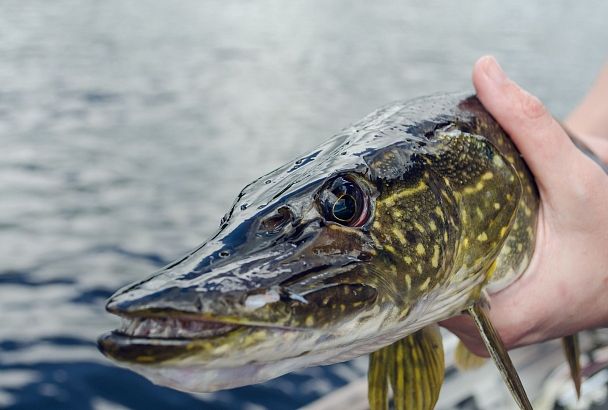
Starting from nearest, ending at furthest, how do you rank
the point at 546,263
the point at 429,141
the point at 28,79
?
the point at 429,141 < the point at 546,263 < the point at 28,79

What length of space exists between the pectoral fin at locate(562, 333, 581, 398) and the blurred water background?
97.0 inches

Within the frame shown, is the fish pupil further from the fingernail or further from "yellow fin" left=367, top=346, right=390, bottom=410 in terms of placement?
the fingernail

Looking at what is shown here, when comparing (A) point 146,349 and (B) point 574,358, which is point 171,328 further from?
(B) point 574,358

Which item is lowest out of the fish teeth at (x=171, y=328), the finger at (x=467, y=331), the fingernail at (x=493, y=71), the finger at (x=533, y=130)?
the fish teeth at (x=171, y=328)

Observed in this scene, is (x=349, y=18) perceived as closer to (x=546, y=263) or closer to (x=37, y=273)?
(x=37, y=273)

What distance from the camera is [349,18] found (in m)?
20.3

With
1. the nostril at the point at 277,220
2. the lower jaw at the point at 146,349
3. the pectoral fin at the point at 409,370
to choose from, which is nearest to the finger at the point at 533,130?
the pectoral fin at the point at 409,370

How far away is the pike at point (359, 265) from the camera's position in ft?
3.80

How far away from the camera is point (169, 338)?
1.13 meters

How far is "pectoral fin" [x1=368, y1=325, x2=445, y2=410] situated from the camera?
186 cm

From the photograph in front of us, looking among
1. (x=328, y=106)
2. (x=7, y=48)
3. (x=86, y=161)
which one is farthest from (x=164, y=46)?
(x=86, y=161)

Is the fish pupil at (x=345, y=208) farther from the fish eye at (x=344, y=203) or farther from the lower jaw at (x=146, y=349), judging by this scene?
the lower jaw at (x=146, y=349)

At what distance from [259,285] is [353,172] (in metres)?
0.43

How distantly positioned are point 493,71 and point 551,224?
518mm
